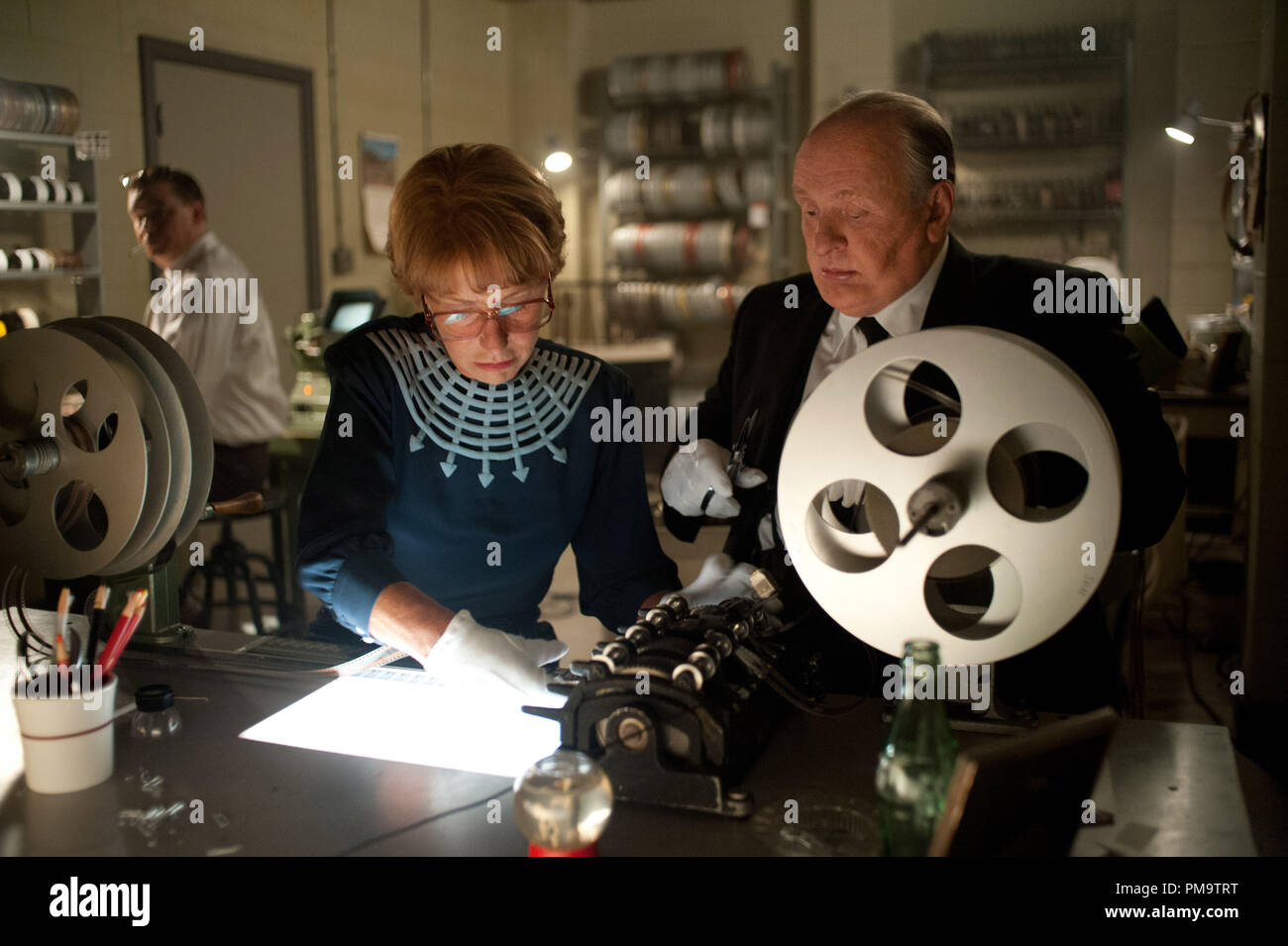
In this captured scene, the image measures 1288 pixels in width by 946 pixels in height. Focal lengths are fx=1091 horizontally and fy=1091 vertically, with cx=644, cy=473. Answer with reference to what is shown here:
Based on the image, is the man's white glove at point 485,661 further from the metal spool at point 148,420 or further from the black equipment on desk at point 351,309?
the black equipment on desk at point 351,309

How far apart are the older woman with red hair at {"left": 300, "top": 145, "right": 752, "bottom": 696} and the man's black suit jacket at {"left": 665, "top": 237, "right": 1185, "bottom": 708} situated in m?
0.16

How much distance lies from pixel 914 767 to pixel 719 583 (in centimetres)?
48

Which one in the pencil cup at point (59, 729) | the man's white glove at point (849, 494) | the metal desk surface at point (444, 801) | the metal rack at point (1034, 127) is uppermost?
the metal rack at point (1034, 127)

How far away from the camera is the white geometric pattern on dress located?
161cm

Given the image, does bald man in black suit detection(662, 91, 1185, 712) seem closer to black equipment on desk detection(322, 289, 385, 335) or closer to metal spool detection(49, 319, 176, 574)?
metal spool detection(49, 319, 176, 574)

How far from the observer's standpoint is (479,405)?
1629 millimetres

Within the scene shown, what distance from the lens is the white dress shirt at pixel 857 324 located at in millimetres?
1646

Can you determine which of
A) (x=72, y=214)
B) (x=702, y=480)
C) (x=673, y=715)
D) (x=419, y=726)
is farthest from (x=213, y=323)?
(x=673, y=715)

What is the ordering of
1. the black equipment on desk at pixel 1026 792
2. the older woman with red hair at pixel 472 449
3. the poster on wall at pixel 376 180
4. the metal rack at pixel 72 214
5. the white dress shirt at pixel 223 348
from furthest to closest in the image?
the poster on wall at pixel 376 180 → the metal rack at pixel 72 214 → the white dress shirt at pixel 223 348 → the older woman with red hair at pixel 472 449 → the black equipment on desk at pixel 1026 792

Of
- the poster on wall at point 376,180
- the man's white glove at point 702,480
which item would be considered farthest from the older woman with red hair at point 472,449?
the poster on wall at point 376,180

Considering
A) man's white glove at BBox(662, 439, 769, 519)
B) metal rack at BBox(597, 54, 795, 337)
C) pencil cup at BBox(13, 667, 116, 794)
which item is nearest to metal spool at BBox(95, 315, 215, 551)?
pencil cup at BBox(13, 667, 116, 794)

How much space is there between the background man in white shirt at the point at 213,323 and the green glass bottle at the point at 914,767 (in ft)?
10.2

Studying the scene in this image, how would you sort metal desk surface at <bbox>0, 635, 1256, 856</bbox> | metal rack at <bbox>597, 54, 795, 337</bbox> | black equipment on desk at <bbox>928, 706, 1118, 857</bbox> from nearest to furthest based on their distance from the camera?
1. black equipment on desk at <bbox>928, 706, 1118, 857</bbox>
2. metal desk surface at <bbox>0, 635, 1256, 856</bbox>
3. metal rack at <bbox>597, 54, 795, 337</bbox>
